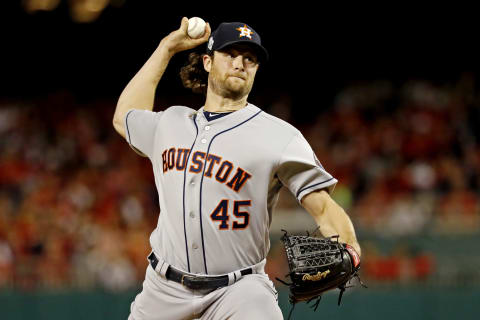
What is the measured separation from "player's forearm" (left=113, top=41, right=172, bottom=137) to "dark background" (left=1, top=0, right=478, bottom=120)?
767cm

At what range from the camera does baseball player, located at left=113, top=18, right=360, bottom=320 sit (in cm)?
282

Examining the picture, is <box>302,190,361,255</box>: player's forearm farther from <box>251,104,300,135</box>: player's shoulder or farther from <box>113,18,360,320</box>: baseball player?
<box>251,104,300,135</box>: player's shoulder

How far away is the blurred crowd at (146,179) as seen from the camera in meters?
7.27

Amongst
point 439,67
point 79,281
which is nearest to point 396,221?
point 79,281

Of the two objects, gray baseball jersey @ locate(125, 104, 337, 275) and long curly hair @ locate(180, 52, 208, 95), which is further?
long curly hair @ locate(180, 52, 208, 95)

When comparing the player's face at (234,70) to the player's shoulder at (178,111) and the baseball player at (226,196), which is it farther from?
the player's shoulder at (178,111)

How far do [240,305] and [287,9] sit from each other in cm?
979

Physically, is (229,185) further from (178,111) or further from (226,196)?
(178,111)

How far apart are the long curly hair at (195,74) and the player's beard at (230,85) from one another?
28 cm

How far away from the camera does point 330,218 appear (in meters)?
2.80

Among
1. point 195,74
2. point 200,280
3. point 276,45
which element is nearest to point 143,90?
point 195,74

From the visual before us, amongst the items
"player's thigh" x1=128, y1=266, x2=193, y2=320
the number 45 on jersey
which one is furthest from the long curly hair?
"player's thigh" x1=128, y1=266, x2=193, y2=320

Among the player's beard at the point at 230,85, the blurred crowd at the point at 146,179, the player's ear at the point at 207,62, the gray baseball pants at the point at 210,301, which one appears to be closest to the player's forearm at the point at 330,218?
the gray baseball pants at the point at 210,301

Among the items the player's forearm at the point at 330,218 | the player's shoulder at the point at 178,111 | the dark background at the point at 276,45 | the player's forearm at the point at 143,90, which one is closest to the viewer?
the player's forearm at the point at 330,218
